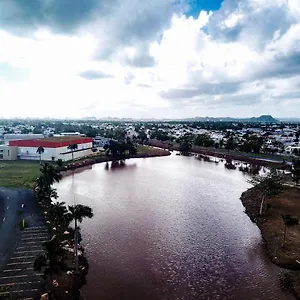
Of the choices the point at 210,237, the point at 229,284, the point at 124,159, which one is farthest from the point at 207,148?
the point at 229,284

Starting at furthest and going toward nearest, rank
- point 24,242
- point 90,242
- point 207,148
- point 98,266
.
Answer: point 207,148
point 90,242
point 24,242
point 98,266

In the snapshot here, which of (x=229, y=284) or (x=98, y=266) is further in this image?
(x=98, y=266)

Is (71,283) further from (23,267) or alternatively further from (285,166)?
(285,166)

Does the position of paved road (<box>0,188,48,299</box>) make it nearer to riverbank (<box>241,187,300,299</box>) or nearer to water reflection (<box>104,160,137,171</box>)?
riverbank (<box>241,187,300,299</box>)

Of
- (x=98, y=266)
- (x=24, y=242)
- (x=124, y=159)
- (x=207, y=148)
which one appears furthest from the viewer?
(x=207, y=148)

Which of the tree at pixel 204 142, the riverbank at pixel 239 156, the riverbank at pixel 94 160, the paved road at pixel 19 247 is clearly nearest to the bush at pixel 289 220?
the paved road at pixel 19 247
